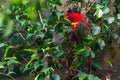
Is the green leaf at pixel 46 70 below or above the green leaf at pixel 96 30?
below

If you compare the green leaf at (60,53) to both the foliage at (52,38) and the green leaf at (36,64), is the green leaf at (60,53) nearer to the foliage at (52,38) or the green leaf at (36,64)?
the foliage at (52,38)

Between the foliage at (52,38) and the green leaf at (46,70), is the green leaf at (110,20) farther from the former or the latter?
the green leaf at (46,70)

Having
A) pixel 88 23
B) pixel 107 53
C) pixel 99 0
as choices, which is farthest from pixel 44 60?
pixel 107 53

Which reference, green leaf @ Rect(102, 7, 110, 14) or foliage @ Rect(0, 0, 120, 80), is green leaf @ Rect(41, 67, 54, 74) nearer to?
foliage @ Rect(0, 0, 120, 80)

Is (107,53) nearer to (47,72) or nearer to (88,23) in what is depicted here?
(88,23)

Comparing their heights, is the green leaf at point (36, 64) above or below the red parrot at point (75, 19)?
below

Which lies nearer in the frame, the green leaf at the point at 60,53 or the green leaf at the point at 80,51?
the green leaf at the point at 80,51

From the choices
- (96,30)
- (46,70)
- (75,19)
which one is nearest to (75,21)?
(75,19)

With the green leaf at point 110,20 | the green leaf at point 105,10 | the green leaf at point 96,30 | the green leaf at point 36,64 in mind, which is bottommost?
the green leaf at point 36,64

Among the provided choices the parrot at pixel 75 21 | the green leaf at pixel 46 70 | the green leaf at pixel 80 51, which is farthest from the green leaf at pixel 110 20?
the green leaf at pixel 46 70

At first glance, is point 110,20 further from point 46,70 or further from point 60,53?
point 46,70

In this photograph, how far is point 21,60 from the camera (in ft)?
6.23

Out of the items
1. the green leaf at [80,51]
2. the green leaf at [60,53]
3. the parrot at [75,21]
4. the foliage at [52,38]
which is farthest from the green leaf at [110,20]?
the green leaf at [60,53]

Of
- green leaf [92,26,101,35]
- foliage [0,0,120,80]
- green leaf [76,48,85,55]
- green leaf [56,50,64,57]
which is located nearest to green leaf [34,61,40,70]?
foliage [0,0,120,80]
